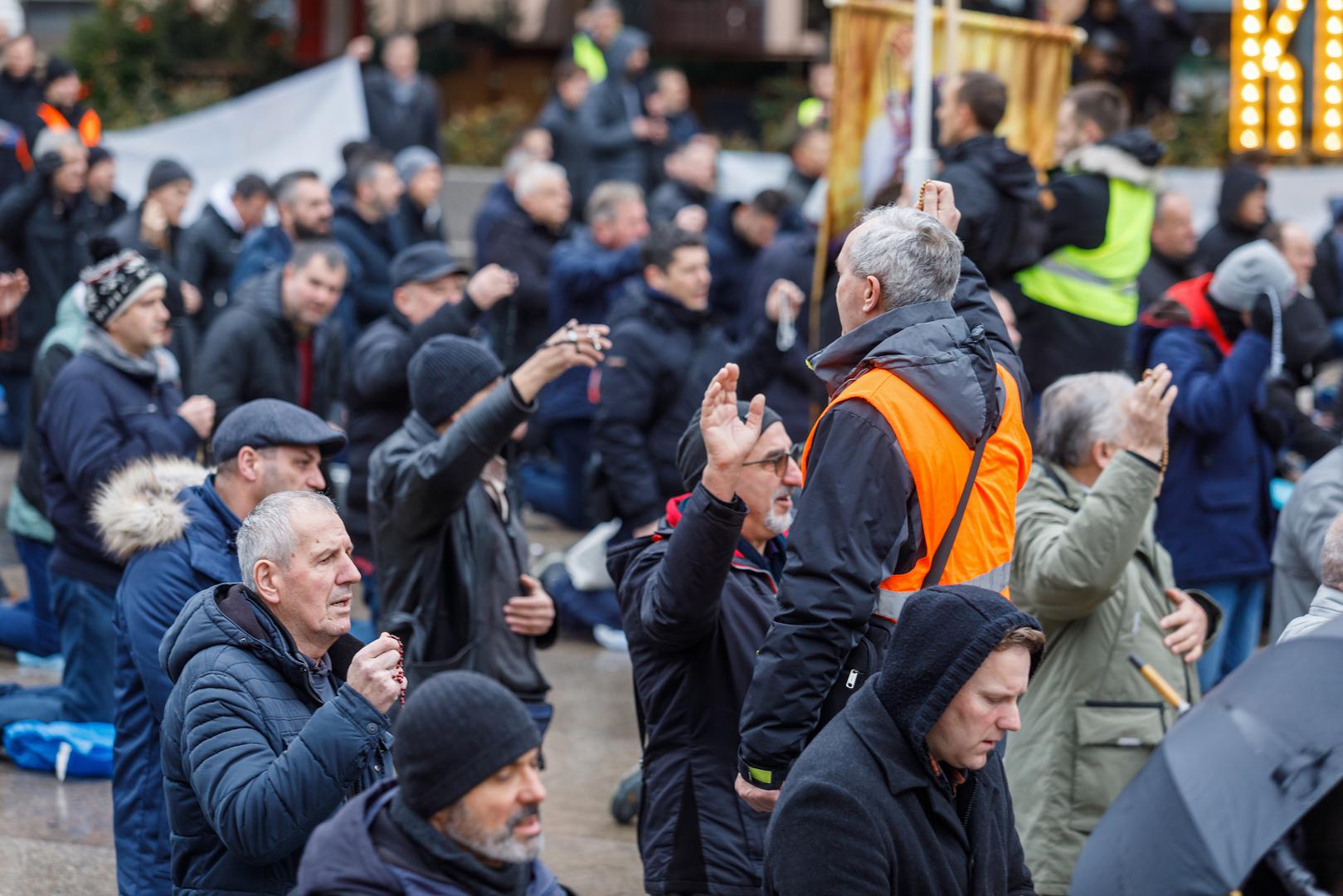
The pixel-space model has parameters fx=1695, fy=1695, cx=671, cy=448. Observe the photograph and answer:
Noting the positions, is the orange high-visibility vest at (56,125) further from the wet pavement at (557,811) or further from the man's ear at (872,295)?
the man's ear at (872,295)

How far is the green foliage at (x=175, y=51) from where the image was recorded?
57.8 feet

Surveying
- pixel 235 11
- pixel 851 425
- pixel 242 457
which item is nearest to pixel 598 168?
pixel 235 11

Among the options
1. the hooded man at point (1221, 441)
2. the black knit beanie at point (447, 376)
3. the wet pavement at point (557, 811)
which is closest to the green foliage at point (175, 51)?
the wet pavement at point (557, 811)

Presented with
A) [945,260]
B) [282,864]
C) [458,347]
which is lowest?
[282,864]

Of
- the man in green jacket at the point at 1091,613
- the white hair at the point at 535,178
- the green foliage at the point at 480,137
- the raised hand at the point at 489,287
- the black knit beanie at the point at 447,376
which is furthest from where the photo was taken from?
the green foliage at the point at 480,137

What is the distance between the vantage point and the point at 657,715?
176 inches

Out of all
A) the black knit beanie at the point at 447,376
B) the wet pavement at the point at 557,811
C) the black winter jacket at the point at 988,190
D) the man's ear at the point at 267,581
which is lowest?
the wet pavement at the point at 557,811

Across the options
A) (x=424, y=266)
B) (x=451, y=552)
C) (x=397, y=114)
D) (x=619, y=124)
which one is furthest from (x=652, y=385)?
(x=397, y=114)

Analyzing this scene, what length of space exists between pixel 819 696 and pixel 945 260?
1.13 m

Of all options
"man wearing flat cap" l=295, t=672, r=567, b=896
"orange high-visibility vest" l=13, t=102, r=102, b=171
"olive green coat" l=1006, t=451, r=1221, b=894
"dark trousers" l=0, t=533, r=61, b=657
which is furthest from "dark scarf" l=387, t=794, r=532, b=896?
"orange high-visibility vest" l=13, t=102, r=102, b=171

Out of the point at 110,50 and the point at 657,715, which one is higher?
the point at 110,50

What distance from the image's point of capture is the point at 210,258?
422 inches

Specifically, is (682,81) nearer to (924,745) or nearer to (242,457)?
(242,457)

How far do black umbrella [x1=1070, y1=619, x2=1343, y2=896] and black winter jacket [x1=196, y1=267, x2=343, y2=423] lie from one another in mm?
5398
